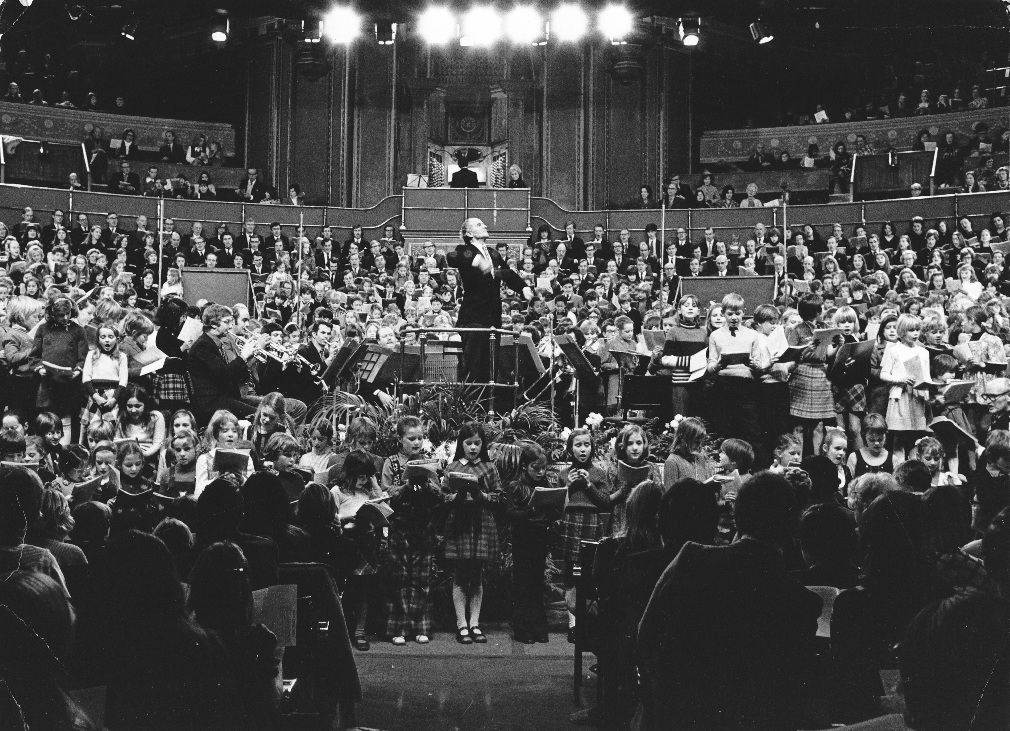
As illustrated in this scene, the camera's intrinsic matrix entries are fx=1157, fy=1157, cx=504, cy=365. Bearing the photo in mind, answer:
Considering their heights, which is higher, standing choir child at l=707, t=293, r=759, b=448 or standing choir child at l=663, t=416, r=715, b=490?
standing choir child at l=707, t=293, r=759, b=448

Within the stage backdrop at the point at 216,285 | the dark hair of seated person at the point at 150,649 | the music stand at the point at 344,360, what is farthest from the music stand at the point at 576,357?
the dark hair of seated person at the point at 150,649

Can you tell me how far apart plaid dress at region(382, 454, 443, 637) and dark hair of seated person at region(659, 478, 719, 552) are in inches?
122

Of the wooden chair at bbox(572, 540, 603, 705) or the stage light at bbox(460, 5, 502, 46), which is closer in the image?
the wooden chair at bbox(572, 540, 603, 705)

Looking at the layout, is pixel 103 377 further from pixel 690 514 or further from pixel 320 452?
pixel 690 514

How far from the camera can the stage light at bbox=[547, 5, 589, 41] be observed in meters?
18.8

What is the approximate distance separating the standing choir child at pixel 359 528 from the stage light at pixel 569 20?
45.3ft

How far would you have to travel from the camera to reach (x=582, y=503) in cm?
657

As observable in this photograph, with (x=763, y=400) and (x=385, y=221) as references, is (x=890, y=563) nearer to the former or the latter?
(x=763, y=400)

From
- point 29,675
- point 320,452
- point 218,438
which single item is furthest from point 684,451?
point 29,675

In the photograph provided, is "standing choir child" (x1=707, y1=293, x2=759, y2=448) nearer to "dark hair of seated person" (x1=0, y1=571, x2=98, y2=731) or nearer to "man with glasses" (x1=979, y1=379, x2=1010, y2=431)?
"man with glasses" (x1=979, y1=379, x2=1010, y2=431)

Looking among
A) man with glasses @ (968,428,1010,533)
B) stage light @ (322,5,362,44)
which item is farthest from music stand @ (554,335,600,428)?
stage light @ (322,5,362,44)

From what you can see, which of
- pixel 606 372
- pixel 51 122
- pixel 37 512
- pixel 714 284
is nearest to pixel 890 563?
pixel 37 512

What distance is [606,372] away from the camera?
9609 mm

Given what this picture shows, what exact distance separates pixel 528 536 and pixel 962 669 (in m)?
3.91
